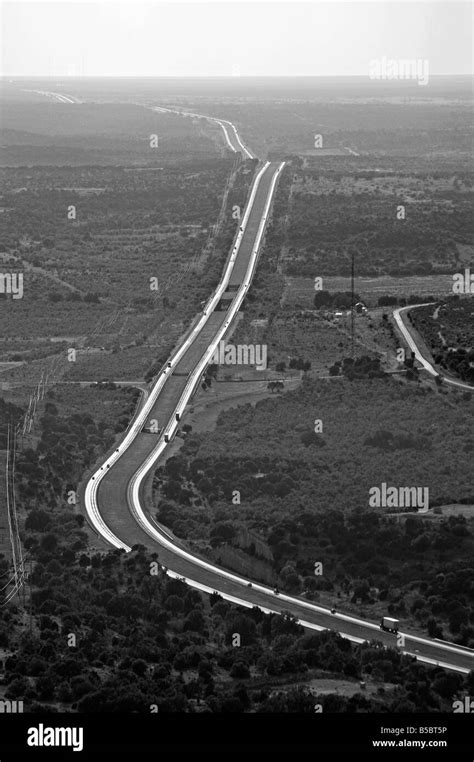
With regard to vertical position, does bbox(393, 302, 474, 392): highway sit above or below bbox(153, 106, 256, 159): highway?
below

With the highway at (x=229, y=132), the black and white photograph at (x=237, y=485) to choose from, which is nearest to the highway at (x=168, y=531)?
the black and white photograph at (x=237, y=485)

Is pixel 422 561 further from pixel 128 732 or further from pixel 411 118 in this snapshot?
pixel 411 118

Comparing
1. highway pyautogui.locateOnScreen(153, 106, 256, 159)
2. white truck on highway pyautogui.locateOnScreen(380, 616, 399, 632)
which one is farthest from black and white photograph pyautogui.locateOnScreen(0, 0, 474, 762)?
highway pyautogui.locateOnScreen(153, 106, 256, 159)

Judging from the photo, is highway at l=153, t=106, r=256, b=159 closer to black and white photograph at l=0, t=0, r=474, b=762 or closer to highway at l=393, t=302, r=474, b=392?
black and white photograph at l=0, t=0, r=474, b=762

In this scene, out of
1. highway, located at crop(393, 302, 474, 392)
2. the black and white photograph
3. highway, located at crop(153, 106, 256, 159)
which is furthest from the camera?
highway, located at crop(153, 106, 256, 159)

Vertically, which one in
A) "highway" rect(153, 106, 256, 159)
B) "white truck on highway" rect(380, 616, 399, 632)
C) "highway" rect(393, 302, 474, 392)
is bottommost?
"white truck on highway" rect(380, 616, 399, 632)

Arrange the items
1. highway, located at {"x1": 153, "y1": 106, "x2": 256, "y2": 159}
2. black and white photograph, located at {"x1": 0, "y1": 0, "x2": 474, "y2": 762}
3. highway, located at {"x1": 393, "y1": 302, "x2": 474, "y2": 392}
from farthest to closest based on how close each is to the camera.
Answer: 1. highway, located at {"x1": 153, "y1": 106, "x2": 256, "y2": 159}
2. highway, located at {"x1": 393, "y1": 302, "x2": 474, "y2": 392}
3. black and white photograph, located at {"x1": 0, "y1": 0, "x2": 474, "y2": 762}

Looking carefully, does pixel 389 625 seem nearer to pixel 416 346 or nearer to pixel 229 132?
pixel 416 346

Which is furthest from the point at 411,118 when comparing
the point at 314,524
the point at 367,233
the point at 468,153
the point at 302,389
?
the point at 314,524
